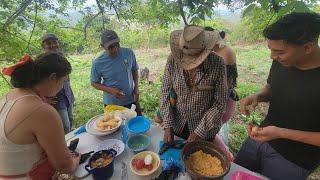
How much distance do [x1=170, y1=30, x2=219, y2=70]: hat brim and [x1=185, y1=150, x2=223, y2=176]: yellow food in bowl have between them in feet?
2.13

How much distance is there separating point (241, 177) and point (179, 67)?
0.97m

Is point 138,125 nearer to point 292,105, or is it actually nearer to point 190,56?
A: point 190,56

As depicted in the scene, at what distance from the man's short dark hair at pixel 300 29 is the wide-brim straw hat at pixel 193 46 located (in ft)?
1.67

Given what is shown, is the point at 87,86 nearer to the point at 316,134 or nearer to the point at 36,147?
the point at 36,147

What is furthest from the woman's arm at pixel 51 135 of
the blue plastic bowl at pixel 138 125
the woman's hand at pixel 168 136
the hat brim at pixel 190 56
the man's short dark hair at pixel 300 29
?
the man's short dark hair at pixel 300 29

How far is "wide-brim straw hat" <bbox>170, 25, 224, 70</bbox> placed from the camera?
5.99 ft

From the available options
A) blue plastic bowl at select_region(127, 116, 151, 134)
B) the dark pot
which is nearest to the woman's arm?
the dark pot

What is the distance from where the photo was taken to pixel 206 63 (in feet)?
6.50

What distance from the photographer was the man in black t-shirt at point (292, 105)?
152 cm

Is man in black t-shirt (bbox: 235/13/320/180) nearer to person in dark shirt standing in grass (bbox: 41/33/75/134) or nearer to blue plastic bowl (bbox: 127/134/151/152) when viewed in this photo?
blue plastic bowl (bbox: 127/134/151/152)

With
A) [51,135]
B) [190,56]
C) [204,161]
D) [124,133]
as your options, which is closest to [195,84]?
Answer: [190,56]

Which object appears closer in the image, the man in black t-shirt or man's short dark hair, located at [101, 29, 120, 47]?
the man in black t-shirt

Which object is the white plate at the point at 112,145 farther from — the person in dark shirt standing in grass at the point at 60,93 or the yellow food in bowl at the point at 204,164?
the person in dark shirt standing in grass at the point at 60,93

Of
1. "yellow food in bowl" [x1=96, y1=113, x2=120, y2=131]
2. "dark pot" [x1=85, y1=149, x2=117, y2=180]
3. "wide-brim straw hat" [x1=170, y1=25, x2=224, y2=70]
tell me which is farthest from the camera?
"yellow food in bowl" [x1=96, y1=113, x2=120, y2=131]
